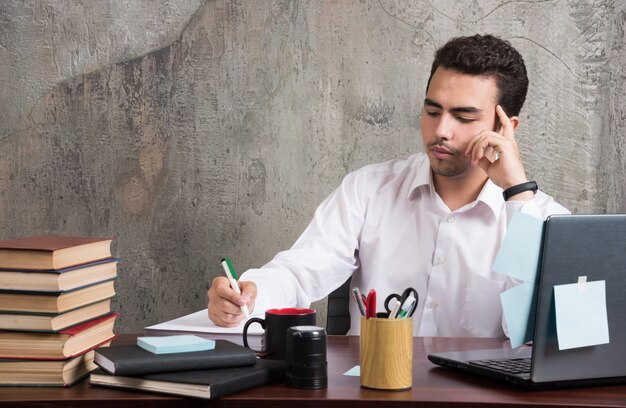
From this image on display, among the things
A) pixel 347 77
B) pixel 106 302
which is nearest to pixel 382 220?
pixel 347 77

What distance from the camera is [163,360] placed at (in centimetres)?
125

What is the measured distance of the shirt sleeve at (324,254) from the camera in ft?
7.18

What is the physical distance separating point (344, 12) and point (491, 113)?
0.78 metres

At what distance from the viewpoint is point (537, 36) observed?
9.32ft

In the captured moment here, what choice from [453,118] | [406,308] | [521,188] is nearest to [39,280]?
[406,308]

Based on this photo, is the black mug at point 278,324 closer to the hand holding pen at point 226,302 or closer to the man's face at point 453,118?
the hand holding pen at point 226,302

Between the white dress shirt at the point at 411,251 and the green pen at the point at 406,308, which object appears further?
the white dress shirt at the point at 411,251

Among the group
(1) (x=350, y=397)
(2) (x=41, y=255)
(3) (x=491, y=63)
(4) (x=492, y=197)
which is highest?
(3) (x=491, y=63)

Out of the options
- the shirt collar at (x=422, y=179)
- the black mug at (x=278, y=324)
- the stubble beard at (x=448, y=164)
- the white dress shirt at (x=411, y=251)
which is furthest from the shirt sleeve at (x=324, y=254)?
the black mug at (x=278, y=324)

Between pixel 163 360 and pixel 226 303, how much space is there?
477mm

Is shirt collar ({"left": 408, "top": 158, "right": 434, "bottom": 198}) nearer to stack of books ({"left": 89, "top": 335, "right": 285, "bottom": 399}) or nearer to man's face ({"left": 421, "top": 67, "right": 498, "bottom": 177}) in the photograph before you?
man's face ({"left": 421, "top": 67, "right": 498, "bottom": 177})

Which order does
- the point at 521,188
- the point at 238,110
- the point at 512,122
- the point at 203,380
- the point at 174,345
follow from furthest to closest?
the point at 238,110, the point at 512,122, the point at 521,188, the point at 174,345, the point at 203,380

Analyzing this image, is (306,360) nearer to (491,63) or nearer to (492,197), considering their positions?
(492,197)

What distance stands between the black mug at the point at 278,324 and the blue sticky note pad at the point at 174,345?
10 cm
